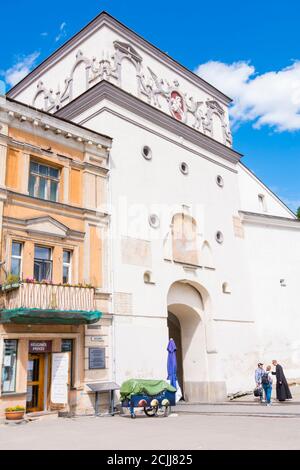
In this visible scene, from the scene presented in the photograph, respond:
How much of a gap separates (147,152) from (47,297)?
9.86m

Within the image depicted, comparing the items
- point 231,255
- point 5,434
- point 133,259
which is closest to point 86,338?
point 133,259

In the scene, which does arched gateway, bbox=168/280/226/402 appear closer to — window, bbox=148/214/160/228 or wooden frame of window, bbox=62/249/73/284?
window, bbox=148/214/160/228

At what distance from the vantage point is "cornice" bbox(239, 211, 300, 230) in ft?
91.0

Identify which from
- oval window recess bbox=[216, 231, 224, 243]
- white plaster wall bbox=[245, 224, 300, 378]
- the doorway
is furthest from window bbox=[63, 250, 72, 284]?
white plaster wall bbox=[245, 224, 300, 378]

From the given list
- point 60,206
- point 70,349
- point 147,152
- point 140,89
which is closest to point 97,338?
point 70,349

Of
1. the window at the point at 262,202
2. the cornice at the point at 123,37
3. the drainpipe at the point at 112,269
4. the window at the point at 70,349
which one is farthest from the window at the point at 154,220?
the window at the point at 262,202

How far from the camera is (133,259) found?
19781 mm

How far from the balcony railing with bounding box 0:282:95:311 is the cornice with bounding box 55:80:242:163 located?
9.47 meters

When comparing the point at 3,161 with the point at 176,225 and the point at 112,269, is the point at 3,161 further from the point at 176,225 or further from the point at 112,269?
the point at 176,225

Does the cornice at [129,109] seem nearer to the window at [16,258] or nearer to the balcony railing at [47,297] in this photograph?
the window at [16,258]

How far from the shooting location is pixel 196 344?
23484mm
